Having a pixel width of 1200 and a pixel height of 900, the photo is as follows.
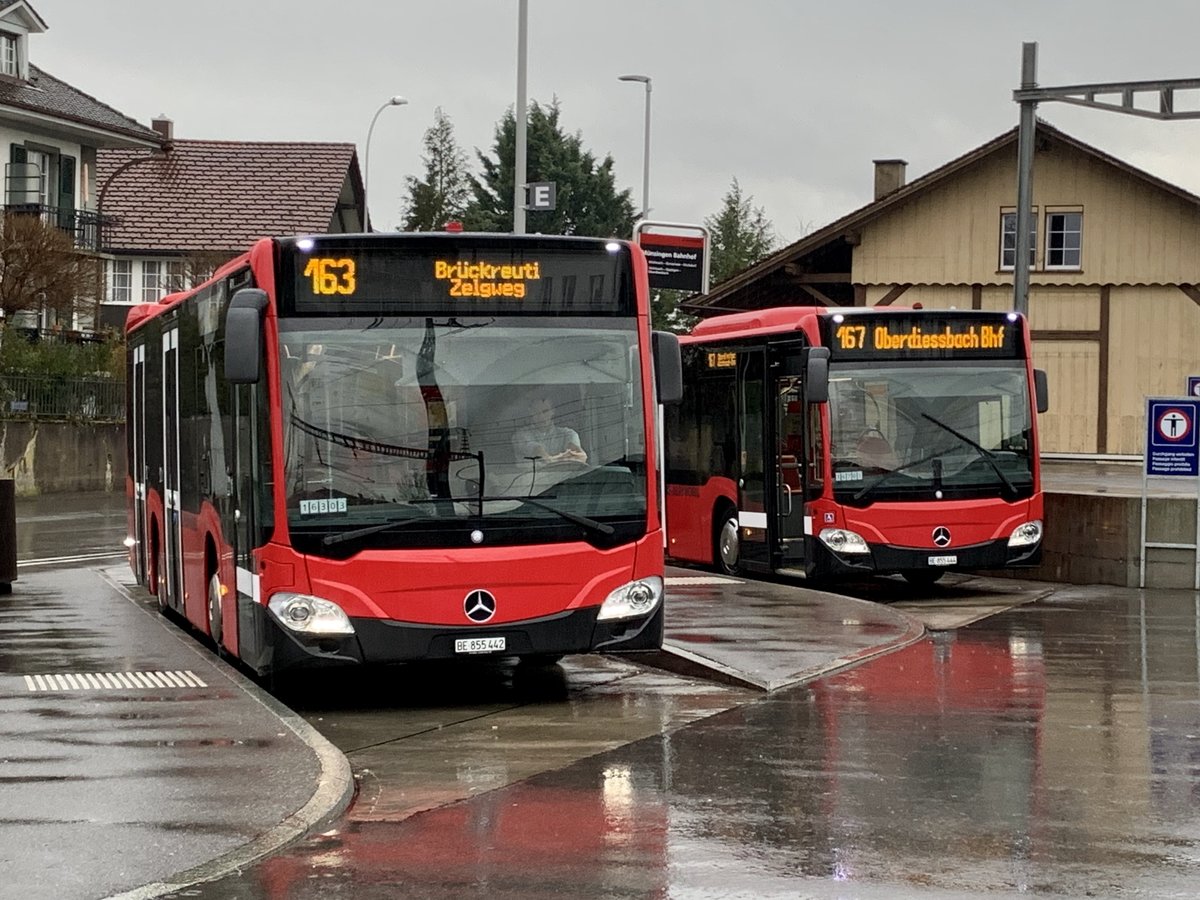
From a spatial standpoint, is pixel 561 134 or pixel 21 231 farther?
pixel 561 134

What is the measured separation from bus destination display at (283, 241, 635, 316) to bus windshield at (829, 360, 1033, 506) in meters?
8.15

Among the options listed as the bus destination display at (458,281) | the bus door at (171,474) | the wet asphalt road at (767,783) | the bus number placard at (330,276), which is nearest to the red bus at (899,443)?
the wet asphalt road at (767,783)

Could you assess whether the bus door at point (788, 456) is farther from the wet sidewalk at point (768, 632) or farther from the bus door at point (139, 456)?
the bus door at point (139, 456)

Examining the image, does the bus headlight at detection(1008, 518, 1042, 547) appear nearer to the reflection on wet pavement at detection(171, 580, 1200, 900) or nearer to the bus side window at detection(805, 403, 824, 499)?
the bus side window at detection(805, 403, 824, 499)

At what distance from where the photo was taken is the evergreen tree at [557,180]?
95000mm

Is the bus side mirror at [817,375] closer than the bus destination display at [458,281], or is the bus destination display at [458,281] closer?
the bus destination display at [458,281]

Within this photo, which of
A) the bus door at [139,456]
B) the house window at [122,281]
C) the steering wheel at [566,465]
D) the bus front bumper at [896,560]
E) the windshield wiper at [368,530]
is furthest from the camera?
the house window at [122,281]

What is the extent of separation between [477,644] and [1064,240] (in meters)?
35.4

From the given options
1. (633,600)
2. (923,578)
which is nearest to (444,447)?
(633,600)

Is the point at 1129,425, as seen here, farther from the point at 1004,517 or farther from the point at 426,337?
the point at 426,337

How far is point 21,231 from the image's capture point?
4150cm

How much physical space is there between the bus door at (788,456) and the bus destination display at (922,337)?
548mm

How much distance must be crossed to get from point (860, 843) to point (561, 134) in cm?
9020

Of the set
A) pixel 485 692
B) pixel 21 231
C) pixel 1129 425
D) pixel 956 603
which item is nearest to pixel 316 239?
pixel 485 692
